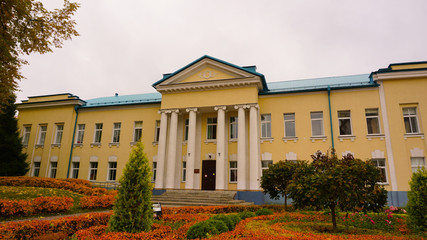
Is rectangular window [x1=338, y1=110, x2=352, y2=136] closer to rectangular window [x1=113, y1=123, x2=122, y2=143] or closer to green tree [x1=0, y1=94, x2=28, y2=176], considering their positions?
rectangular window [x1=113, y1=123, x2=122, y2=143]

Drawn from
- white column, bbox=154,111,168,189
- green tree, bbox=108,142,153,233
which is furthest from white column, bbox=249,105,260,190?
green tree, bbox=108,142,153,233

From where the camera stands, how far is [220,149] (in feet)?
66.4

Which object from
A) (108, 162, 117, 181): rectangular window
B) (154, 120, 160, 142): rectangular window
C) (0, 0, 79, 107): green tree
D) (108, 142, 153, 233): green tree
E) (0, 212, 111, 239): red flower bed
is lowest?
(0, 212, 111, 239): red flower bed

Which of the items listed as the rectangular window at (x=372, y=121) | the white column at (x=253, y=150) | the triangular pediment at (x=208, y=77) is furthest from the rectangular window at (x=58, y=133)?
the rectangular window at (x=372, y=121)

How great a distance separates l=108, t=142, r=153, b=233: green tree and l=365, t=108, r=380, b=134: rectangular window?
17.8 metres

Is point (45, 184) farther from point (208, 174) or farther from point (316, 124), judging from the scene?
point (316, 124)

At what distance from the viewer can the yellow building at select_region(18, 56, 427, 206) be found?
18531 millimetres

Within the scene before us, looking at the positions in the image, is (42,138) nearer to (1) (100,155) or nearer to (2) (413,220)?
(1) (100,155)

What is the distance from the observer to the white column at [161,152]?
21.1 meters

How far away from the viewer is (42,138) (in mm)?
27625

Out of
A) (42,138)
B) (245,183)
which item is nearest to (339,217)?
(245,183)

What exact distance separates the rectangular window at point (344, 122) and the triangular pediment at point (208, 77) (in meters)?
6.44

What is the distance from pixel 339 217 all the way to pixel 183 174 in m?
13.7

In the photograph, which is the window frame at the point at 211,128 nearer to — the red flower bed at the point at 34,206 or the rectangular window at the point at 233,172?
the rectangular window at the point at 233,172
